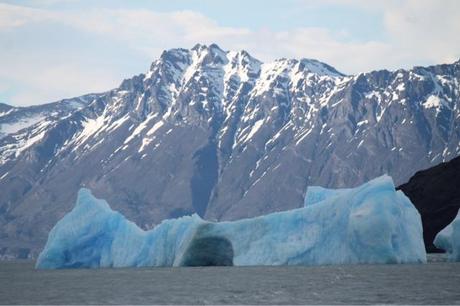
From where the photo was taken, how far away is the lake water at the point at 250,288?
141ft

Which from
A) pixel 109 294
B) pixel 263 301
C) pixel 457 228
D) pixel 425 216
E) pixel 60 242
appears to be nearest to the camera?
pixel 263 301

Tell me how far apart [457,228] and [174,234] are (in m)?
22.5

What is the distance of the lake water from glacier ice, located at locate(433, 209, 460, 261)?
7.44 m

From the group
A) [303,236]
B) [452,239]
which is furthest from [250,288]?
[452,239]

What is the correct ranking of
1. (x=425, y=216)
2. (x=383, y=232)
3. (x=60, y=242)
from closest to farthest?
(x=383, y=232) < (x=60, y=242) < (x=425, y=216)

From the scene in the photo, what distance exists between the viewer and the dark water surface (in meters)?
42.9

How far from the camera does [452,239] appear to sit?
245 ft

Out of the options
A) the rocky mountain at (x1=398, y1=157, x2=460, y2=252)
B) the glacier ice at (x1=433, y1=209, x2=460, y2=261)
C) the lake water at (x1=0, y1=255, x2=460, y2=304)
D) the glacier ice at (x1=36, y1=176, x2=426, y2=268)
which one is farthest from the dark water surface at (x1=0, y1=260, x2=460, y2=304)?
the rocky mountain at (x1=398, y1=157, x2=460, y2=252)

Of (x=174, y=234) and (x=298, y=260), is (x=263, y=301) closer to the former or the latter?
(x=298, y=260)

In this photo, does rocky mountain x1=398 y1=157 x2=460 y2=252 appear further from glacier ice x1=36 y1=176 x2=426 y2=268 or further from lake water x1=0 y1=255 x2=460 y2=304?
lake water x1=0 y1=255 x2=460 y2=304

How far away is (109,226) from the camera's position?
259 feet

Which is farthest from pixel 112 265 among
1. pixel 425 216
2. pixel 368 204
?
pixel 425 216

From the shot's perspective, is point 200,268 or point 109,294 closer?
point 109,294

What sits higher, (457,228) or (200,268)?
(457,228)
